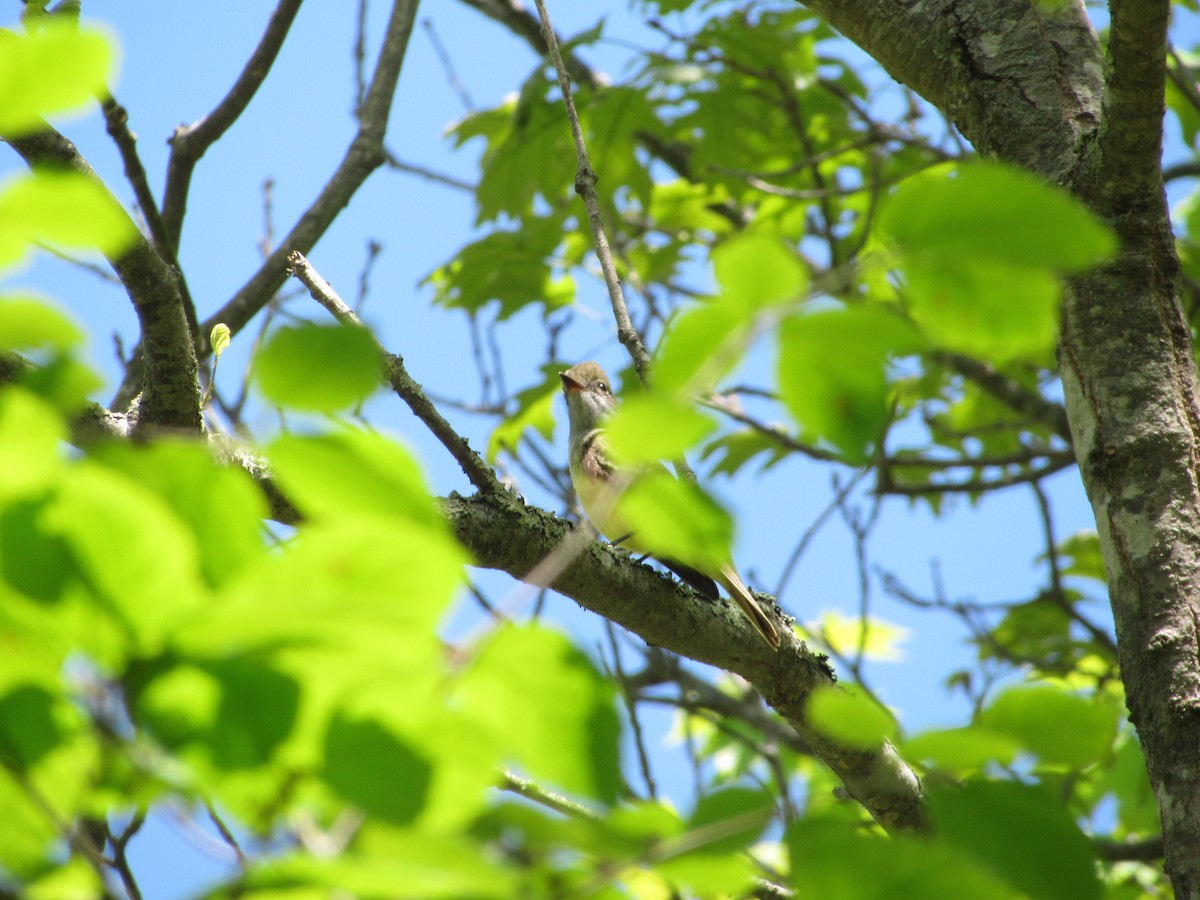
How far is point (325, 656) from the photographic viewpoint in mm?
661

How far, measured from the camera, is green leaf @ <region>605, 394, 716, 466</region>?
715mm

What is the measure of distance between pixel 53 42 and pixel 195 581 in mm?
375

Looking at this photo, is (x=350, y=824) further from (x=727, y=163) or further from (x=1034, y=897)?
(x=727, y=163)

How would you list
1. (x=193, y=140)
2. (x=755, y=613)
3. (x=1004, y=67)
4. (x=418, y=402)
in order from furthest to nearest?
(x=193, y=140), (x=755, y=613), (x=1004, y=67), (x=418, y=402)

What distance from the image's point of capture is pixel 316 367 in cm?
76

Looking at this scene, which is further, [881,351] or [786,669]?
[786,669]

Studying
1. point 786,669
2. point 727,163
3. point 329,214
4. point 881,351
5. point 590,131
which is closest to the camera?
point 881,351

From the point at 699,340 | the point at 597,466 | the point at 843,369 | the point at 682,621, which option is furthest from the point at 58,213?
the point at 597,466

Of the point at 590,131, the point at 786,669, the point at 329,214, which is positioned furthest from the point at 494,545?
the point at 590,131

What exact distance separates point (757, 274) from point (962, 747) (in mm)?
395

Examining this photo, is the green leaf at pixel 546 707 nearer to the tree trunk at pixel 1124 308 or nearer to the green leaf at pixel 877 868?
the green leaf at pixel 877 868

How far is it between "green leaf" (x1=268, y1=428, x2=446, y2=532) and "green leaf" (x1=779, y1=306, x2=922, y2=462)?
287 mm

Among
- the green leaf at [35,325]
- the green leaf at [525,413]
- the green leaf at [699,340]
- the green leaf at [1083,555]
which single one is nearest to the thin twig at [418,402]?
the green leaf at [35,325]

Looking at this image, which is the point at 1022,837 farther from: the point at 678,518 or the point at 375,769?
the point at 375,769
